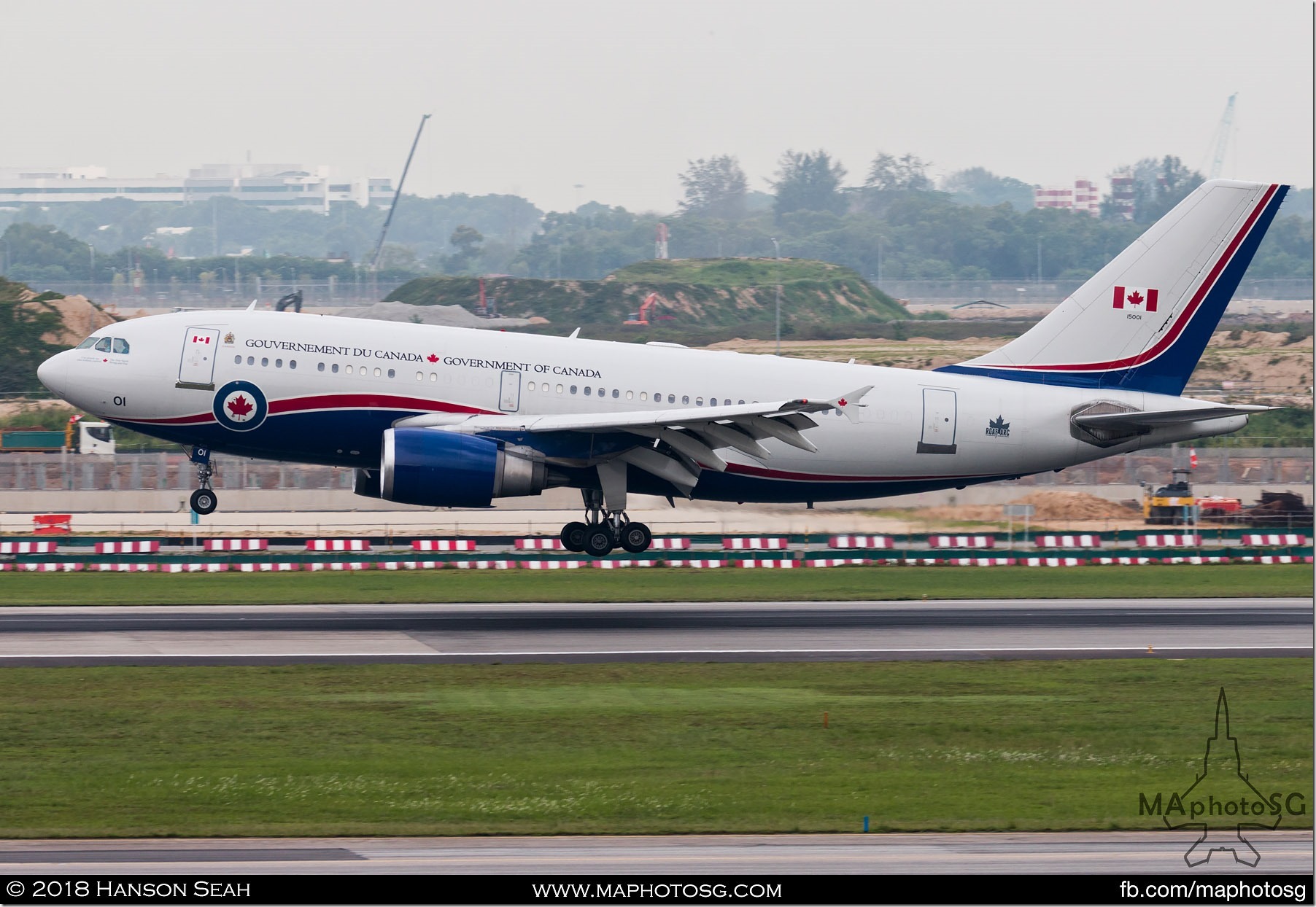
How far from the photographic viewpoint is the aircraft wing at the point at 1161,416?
39.0m

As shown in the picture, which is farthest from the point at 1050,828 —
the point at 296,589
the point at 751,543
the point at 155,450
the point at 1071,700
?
the point at 155,450

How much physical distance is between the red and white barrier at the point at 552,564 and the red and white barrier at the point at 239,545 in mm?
9455

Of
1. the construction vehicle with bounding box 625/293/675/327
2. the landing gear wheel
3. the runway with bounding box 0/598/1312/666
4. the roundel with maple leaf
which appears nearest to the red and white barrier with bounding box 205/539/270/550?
the landing gear wheel

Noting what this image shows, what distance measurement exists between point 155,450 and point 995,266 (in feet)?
481

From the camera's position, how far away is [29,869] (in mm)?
15898

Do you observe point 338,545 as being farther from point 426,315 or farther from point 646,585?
point 426,315

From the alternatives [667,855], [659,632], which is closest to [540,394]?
[659,632]

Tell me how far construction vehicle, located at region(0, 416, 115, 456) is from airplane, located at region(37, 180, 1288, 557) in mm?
29698

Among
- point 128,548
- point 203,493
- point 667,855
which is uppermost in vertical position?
point 203,493

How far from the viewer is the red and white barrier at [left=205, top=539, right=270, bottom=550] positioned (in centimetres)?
4988

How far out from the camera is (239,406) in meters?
36.6

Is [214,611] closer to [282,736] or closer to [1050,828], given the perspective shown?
[282,736]

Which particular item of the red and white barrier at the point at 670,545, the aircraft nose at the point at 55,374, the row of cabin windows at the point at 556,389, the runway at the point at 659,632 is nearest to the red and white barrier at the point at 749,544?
the red and white barrier at the point at 670,545

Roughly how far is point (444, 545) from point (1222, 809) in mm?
35638
